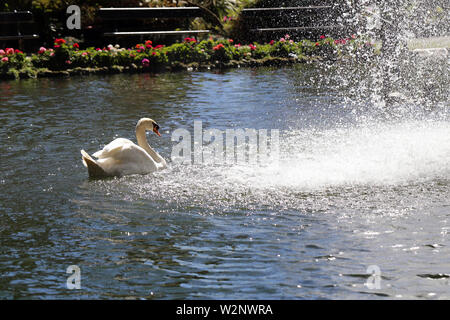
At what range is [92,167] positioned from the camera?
29.1 feet

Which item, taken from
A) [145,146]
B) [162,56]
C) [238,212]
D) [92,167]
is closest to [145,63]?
[162,56]

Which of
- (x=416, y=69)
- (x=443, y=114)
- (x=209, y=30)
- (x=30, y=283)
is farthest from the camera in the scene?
(x=209, y=30)

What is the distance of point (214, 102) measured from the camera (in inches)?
623

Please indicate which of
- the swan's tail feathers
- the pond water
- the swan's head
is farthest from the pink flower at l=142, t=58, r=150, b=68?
the swan's tail feathers

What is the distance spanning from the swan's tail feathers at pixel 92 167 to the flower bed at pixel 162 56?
12.1 metres

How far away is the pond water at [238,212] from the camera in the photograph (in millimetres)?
5641

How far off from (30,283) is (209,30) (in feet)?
78.0

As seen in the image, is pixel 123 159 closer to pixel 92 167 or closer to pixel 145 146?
pixel 92 167

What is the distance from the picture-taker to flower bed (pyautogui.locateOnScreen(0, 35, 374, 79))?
67.7 ft

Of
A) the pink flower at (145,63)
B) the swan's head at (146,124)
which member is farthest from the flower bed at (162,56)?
the swan's head at (146,124)

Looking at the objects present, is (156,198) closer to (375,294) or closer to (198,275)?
(198,275)

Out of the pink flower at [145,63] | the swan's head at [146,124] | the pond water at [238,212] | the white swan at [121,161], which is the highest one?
the pink flower at [145,63]

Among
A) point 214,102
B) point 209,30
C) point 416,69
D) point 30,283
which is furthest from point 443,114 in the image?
point 209,30

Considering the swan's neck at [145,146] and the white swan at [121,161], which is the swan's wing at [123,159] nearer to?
the white swan at [121,161]
